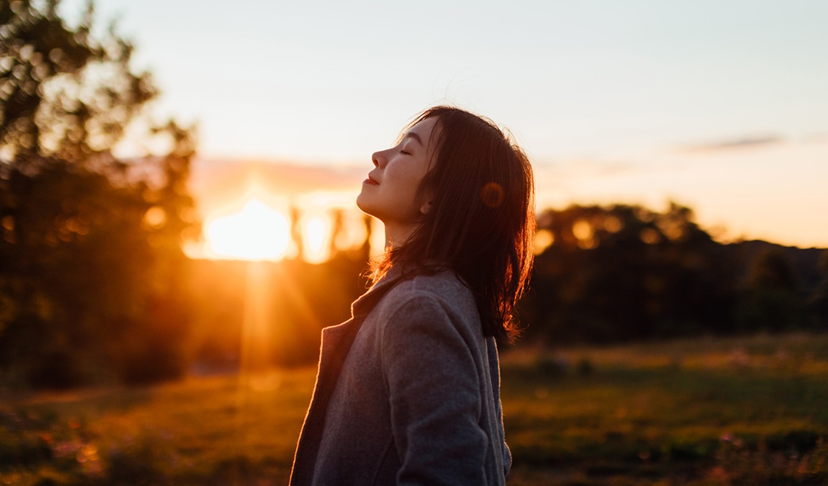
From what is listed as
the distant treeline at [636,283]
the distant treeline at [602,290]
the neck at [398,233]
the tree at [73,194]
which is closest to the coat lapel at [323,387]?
the neck at [398,233]

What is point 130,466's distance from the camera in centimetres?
657

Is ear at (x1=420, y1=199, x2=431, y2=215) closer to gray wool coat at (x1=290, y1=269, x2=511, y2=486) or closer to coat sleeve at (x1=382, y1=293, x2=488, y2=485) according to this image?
gray wool coat at (x1=290, y1=269, x2=511, y2=486)

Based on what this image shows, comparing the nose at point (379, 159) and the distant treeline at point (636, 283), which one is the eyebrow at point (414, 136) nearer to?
the nose at point (379, 159)

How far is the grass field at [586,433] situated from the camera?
5969mm

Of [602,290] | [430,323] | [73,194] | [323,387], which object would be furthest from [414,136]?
[602,290]

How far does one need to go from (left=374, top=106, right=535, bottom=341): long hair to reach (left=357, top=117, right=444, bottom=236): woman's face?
0.07ft

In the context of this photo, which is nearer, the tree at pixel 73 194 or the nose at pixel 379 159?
the nose at pixel 379 159

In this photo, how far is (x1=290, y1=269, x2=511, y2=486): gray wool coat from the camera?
135 cm

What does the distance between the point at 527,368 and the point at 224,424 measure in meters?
7.22

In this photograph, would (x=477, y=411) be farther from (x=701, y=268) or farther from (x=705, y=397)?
(x=701, y=268)

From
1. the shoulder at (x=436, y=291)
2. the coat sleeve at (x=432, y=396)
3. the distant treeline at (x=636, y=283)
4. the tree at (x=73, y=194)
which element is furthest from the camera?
the distant treeline at (x=636, y=283)

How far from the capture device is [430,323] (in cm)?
141

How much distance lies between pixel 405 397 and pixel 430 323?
16cm

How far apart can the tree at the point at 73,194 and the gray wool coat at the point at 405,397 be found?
1111 centimetres
